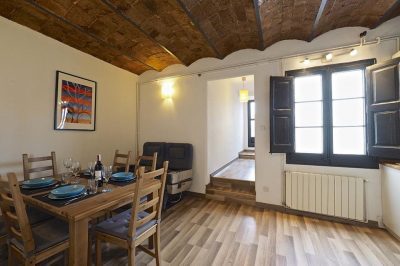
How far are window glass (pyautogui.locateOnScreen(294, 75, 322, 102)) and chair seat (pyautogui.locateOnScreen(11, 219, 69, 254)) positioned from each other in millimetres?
3418

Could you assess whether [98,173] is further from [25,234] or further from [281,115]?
[281,115]

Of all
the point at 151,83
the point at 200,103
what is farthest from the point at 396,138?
the point at 151,83

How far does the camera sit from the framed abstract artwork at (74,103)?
2.83 meters

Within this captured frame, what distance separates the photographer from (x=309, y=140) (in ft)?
9.52

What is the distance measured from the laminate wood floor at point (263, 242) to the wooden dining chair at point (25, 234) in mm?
634

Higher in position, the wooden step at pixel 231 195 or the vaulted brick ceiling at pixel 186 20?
the vaulted brick ceiling at pixel 186 20

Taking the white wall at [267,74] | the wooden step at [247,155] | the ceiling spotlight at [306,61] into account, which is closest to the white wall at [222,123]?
the wooden step at [247,155]

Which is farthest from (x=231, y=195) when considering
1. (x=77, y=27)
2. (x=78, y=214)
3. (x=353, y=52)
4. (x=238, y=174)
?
(x=77, y=27)

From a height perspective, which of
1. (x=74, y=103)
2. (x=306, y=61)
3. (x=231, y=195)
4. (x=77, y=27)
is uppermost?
(x=77, y=27)

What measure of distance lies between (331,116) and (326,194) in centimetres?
117

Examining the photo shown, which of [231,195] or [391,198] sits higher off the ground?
[391,198]

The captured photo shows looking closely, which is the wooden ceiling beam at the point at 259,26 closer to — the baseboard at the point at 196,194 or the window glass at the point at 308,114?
the window glass at the point at 308,114

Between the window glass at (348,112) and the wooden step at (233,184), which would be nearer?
the window glass at (348,112)

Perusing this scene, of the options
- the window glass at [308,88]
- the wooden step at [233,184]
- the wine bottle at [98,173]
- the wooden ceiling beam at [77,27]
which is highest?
the wooden ceiling beam at [77,27]
